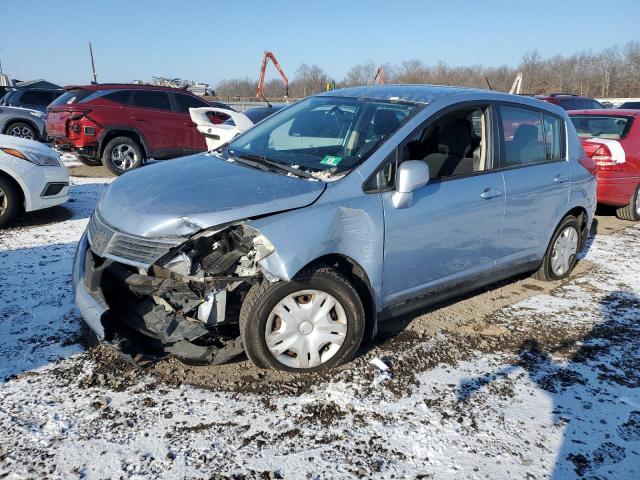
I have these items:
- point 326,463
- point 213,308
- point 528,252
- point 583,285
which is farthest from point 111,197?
point 583,285

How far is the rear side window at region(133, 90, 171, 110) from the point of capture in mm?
9727

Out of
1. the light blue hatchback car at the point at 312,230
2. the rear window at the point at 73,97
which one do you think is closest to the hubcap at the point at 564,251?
the light blue hatchback car at the point at 312,230

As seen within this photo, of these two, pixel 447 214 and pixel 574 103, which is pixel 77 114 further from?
pixel 574 103

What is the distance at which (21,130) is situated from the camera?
13.0m

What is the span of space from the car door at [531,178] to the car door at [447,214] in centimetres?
14

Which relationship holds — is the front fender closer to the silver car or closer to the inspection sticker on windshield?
the inspection sticker on windshield

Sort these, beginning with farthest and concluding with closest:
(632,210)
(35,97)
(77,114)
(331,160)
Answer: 1. (35,97)
2. (77,114)
3. (632,210)
4. (331,160)

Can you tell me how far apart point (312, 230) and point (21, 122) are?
13210 mm

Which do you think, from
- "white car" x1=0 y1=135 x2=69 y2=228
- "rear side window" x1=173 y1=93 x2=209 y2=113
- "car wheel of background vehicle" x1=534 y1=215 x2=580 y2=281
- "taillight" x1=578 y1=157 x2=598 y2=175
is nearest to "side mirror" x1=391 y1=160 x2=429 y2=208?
"car wheel of background vehicle" x1=534 y1=215 x2=580 y2=281

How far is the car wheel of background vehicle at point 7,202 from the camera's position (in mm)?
5574

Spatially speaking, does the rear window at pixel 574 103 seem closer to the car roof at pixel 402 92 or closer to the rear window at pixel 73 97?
the car roof at pixel 402 92

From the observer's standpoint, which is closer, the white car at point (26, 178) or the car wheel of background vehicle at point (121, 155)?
the white car at point (26, 178)

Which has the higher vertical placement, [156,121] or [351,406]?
[156,121]

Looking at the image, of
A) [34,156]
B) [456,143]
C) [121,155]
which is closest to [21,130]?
[121,155]
